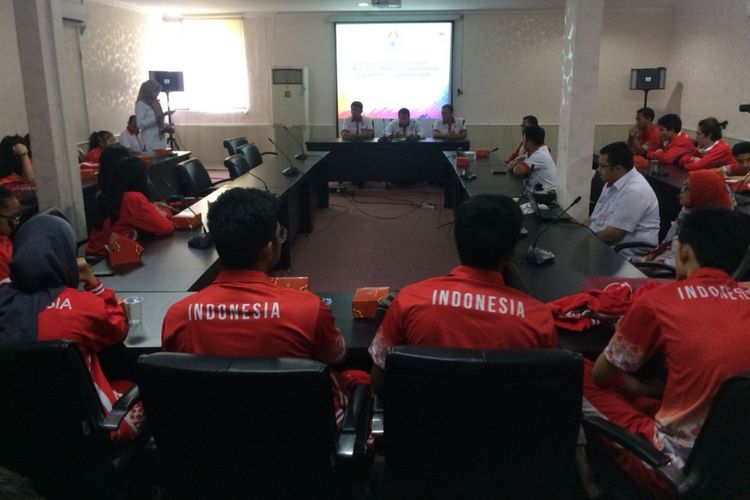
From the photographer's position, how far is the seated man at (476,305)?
1.48 m

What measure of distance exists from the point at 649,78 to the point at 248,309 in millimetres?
8570

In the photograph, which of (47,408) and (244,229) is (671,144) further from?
(47,408)

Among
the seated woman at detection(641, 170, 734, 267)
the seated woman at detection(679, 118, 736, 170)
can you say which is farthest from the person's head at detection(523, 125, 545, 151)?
the seated woman at detection(641, 170, 734, 267)

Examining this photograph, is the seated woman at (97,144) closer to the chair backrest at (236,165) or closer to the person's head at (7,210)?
the chair backrest at (236,165)

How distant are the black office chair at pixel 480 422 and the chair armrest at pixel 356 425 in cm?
11

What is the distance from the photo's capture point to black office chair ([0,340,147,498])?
147cm

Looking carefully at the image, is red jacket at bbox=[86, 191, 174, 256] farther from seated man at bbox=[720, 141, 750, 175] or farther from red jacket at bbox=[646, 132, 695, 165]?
red jacket at bbox=[646, 132, 695, 165]

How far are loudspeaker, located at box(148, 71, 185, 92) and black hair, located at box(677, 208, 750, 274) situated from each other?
328 inches

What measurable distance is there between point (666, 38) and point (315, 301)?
9.42 metres

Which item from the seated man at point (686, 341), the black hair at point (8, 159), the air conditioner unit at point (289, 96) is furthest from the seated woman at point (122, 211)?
the air conditioner unit at point (289, 96)

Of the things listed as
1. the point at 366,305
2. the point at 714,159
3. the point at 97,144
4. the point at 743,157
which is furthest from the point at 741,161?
the point at 97,144

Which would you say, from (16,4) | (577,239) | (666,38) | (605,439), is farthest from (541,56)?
(605,439)

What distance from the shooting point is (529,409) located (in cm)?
130

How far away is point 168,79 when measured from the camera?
873 cm
